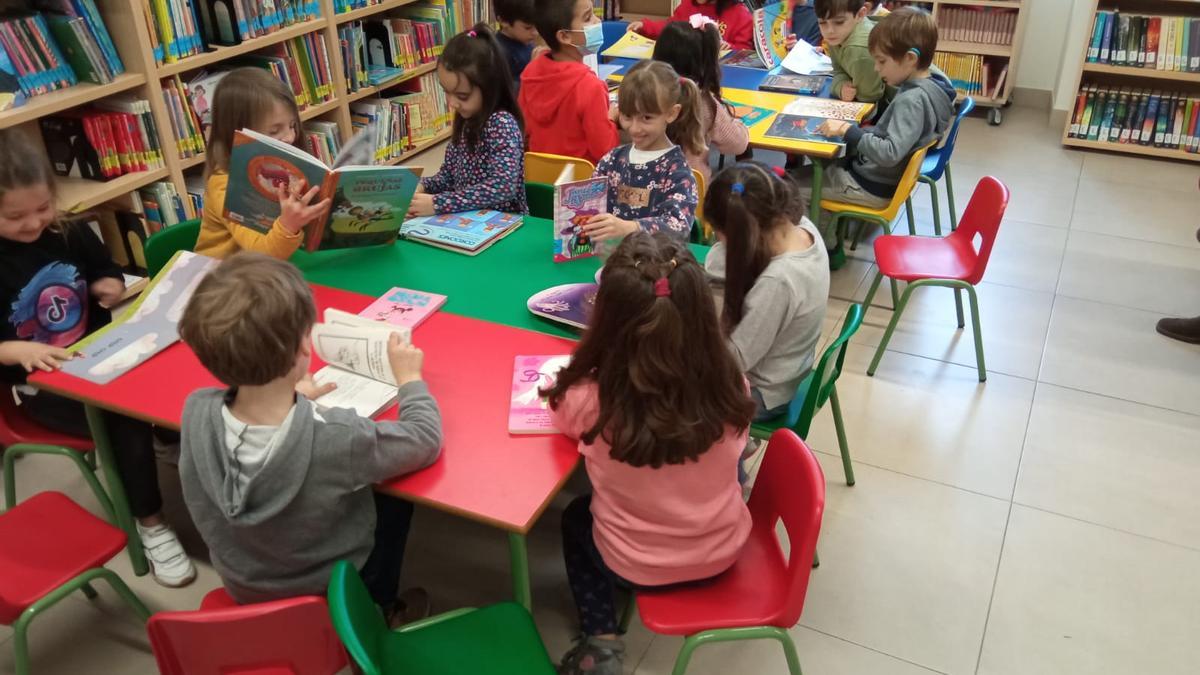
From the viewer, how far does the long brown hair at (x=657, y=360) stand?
Result: 1.51 meters

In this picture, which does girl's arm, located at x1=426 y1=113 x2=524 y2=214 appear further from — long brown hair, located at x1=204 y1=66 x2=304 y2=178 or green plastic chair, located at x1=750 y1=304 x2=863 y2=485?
green plastic chair, located at x1=750 y1=304 x2=863 y2=485

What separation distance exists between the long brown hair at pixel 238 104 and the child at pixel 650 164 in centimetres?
92

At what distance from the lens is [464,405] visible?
70.2 inches

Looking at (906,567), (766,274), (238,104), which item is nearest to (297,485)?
(766,274)

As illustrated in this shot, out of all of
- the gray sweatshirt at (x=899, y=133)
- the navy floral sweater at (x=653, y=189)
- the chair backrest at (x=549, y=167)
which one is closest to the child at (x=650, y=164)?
the navy floral sweater at (x=653, y=189)

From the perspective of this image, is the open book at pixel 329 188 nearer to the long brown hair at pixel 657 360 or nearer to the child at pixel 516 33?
the long brown hair at pixel 657 360

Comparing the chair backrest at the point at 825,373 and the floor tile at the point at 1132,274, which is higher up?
the chair backrest at the point at 825,373

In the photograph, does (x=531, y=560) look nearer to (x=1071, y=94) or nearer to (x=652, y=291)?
(x=652, y=291)

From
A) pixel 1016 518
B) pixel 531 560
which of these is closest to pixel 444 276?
pixel 531 560

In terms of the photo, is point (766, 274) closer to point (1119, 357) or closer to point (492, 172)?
point (492, 172)

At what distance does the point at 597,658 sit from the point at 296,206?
1.26m

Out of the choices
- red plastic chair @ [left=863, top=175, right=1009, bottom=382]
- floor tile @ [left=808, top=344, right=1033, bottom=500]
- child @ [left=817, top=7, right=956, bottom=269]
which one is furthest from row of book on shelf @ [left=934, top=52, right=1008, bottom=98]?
floor tile @ [left=808, top=344, right=1033, bottom=500]

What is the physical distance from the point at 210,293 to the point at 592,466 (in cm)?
72

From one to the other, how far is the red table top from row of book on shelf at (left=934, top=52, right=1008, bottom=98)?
14.8ft
